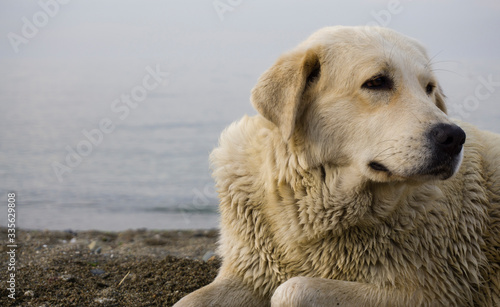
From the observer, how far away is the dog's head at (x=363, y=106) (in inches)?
124

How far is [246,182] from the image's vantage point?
3.86 metres

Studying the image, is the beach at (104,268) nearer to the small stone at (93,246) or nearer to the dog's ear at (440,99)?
the small stone at (93,246)

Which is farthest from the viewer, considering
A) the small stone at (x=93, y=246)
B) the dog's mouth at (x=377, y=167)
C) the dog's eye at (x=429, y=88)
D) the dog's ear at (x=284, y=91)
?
the small stone at (x=93, y=246)

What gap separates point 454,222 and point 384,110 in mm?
1040

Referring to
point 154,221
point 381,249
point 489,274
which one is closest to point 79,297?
point 381,249

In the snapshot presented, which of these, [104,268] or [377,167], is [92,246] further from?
[377,167]

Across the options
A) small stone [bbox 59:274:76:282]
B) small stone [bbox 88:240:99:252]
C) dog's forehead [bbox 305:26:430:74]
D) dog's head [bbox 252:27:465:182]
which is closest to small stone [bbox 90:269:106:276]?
small stone [bbox 59:274:76:282]

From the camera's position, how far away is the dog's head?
10.3 feet

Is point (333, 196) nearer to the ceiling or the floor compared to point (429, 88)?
nearer to the floor

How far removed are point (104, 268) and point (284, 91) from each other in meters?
2.72

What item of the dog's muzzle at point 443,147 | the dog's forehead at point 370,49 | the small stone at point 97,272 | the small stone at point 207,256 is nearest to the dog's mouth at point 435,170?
the dog's muzzle at point 443,147

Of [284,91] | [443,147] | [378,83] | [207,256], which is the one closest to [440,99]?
[378,83]

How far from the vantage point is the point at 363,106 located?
3.36 m

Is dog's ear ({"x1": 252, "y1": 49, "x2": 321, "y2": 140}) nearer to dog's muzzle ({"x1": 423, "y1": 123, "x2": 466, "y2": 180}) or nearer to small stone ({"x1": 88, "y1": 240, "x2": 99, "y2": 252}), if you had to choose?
dog's muzzle ({"x1": 423, "y1": 123, "x2": 466, "y2": 180})
